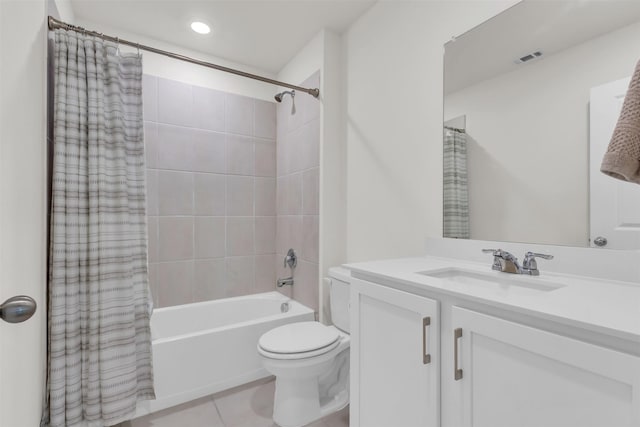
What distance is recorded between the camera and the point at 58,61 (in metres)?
1.51

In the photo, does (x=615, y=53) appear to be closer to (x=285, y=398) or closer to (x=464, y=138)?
(x=464, y=138)

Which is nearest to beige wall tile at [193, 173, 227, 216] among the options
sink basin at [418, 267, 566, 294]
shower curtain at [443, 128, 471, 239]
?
shower curtain at [443, 128, 471, 239]

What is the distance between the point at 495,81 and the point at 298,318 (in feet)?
6.14

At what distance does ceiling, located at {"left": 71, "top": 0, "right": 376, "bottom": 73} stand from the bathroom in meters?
0.01

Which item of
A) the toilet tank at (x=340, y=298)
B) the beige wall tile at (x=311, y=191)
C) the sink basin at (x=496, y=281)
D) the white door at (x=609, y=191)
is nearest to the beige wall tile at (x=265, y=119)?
the beige wall tile at (x=311, y=191)

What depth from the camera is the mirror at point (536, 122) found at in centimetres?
107

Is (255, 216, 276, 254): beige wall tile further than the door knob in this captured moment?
Yes

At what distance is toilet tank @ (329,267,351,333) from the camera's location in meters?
1.96

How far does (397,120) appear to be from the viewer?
6.07 feet

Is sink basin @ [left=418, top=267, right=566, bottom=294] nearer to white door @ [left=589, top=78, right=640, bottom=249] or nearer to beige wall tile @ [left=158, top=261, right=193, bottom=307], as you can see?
white door @ [left=589, top=78, right=640, bottom=249]

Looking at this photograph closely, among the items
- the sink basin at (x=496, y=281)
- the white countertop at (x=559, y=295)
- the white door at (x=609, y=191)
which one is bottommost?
the sink basin at (x=496, y=281)

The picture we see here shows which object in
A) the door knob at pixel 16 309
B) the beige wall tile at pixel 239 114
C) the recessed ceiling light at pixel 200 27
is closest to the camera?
the door knob at pixel 16 309

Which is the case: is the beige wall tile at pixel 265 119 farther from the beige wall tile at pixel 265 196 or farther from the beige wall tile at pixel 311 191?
the beige wall tile at pixel 311 191

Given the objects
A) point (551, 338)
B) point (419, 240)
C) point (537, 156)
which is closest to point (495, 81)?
point (537, 156)
